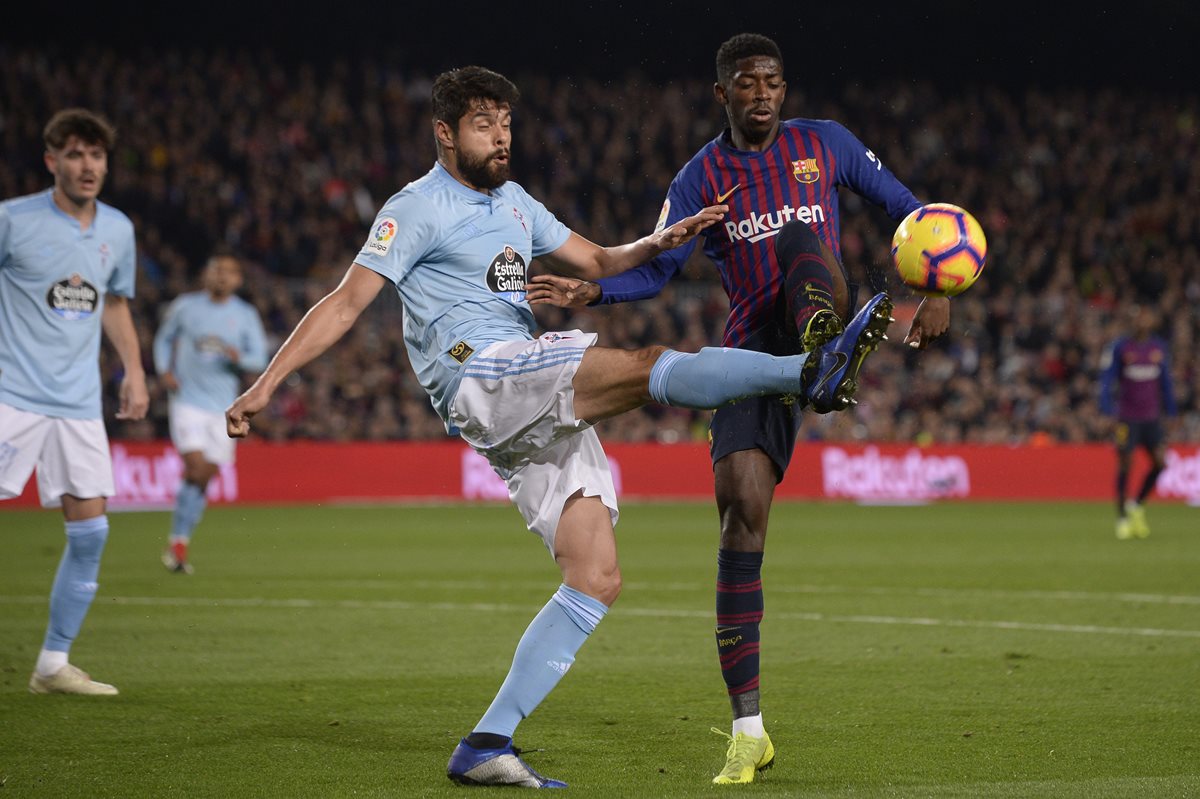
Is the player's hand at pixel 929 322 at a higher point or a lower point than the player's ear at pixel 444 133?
lower

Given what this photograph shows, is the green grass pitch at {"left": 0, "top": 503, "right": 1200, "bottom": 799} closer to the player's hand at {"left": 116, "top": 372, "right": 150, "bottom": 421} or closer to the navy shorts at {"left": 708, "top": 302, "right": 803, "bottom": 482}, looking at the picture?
the navy shorts at {"left": 708, "top": 302, "right": 803, "bottom": 482}

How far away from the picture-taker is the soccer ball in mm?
4992

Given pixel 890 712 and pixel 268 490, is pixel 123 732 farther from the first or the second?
pixel 268 490

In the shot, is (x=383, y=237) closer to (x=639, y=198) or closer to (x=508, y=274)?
(x=508, y=274)

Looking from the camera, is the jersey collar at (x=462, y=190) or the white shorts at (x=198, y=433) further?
the white shorts at (x=198, y=433)

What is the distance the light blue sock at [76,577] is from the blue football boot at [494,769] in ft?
9.61

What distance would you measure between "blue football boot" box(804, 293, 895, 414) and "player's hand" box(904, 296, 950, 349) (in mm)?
698

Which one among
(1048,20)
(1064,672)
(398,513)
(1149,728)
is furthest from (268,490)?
(1048,20)

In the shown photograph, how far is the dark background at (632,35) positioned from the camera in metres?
28.2

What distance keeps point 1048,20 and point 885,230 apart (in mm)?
7639

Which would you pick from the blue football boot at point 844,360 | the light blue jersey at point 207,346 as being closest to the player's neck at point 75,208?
the blue football boot at point 844,360

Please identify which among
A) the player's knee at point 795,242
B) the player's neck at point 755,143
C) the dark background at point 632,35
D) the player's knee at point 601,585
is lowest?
the player's knee at point 601,585

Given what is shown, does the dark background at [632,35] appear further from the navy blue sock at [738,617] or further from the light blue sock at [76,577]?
the navy blue sock at [738,617]

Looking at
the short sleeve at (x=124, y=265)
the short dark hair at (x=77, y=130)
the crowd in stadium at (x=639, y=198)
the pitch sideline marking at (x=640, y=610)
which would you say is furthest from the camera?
the crowd in stadium at (x=639, y=198)
